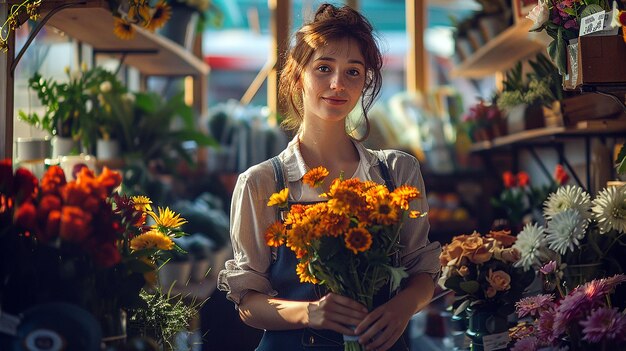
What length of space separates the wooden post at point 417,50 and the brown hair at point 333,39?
4.76 metres

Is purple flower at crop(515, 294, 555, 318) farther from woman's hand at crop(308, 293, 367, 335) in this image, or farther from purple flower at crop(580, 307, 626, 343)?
woman's hand at crop(308, 293, 367, 335)

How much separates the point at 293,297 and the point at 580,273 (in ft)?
2.39

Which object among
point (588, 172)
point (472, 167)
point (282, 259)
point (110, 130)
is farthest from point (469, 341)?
point (472, 167)

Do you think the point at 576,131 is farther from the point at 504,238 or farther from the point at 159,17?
the point at 159,17

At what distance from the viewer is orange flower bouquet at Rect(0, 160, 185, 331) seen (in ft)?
5.18

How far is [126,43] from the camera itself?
13.7ft

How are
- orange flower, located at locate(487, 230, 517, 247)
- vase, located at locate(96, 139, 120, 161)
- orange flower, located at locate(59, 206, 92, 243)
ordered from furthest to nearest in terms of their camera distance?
vase, located at locate(96, 139, 120, 161) → orange flower, located at locate(487, 230, 517, 247) → orange flower, located at locate(59, 206, 92, 243)

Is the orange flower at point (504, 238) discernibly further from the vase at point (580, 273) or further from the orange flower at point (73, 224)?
the orange flower at point (73, 224)

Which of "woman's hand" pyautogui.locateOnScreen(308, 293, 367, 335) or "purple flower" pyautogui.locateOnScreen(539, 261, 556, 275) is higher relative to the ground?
"woman's hand" pyautogui.locateOnScreen(308, 293, 367, 335)

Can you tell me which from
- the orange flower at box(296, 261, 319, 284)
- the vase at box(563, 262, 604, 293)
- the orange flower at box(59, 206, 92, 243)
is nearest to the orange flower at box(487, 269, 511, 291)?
the vase at box(563, 262, 604, 293)

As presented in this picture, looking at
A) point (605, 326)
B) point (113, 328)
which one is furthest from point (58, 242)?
point (605, 326)

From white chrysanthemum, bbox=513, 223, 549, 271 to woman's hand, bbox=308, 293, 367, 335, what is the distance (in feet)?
2.47

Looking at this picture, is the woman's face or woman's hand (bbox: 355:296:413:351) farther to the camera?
the woman's face

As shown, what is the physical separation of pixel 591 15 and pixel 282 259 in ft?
2.75
